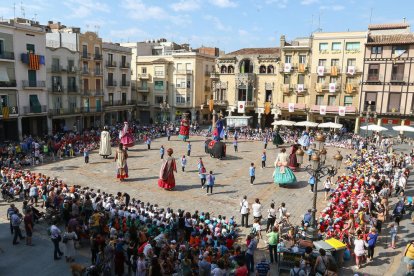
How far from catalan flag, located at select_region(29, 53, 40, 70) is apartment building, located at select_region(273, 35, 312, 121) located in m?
29.3

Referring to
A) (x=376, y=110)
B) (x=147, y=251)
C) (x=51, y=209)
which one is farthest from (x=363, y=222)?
(x=376, y=110)

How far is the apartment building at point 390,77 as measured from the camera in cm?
4009

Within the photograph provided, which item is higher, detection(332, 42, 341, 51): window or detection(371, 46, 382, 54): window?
detection(332, 42, 341, 51): window

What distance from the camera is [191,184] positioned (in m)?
22.7

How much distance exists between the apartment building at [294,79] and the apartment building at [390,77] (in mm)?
6968

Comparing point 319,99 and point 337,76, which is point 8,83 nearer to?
point 319,99

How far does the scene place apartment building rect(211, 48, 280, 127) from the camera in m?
49.3

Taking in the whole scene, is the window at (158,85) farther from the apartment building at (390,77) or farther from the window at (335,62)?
the apartment building at (390,77)

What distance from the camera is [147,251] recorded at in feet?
35.7

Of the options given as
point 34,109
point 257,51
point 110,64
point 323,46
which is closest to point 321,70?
point 323,46

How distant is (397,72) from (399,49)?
2559mm

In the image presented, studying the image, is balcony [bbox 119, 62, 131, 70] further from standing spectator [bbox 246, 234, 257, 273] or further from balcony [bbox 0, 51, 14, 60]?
standing spectator [bbox 246, 234, 257, 273]

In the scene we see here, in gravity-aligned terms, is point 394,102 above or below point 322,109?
above

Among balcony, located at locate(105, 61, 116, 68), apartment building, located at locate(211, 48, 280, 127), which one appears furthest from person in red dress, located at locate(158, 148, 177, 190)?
balcony, located at locate(105, 61, 116, 68)
